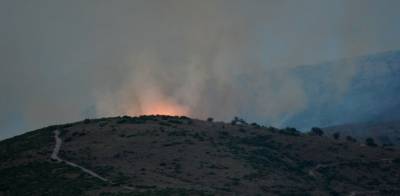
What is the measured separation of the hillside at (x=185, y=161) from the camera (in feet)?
360

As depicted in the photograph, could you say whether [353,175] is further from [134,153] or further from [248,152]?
[134,153]

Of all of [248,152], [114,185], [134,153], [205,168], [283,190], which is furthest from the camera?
[248,152]

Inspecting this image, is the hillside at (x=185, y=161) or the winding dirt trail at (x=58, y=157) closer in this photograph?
the hillside at (x=185, y=161)

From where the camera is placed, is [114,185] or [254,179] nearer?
[114,185]

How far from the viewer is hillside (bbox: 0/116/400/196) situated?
360ft

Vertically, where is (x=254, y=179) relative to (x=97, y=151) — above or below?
below

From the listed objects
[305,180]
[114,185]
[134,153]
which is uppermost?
[134,153]

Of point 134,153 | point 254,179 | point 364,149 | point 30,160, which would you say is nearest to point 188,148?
point 134,153

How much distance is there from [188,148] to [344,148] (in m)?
43.1

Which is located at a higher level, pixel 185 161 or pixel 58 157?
pixel 58 157

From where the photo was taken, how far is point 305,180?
130 m

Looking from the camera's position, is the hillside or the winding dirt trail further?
the winding dirt trail

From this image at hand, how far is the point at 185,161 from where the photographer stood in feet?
424

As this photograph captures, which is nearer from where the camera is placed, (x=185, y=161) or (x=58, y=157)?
(x=185, y=161)
